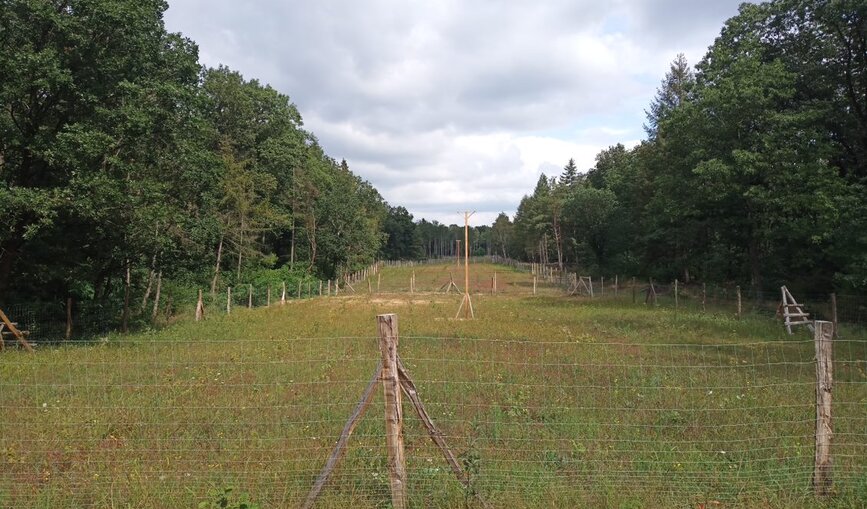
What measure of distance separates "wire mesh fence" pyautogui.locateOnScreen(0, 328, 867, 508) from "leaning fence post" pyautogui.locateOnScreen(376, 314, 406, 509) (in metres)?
0.33

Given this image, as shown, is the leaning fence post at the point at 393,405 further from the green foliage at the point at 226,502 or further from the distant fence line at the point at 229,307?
the distant fence line at the point at 229,307

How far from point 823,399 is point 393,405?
3623 millimetres

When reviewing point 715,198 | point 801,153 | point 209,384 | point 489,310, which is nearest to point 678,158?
point 715,198

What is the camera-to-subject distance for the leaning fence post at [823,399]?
14.6 ft

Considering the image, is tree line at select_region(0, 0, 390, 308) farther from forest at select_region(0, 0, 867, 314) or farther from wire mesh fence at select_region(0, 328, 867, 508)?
wire mesh fence at select_region(0, 328, 867, 508)

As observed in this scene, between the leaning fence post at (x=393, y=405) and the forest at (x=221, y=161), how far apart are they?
12510 millimetres

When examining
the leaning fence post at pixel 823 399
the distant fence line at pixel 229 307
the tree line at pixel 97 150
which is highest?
the tree line at pixel 97 150

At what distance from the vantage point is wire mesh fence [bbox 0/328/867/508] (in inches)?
182

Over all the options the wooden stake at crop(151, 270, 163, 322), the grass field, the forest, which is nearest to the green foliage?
the grass field

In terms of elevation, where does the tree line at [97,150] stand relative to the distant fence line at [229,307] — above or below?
above

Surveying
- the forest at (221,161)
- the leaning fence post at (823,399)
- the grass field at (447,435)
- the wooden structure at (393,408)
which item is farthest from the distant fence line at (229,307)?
the leaning fence post at (823,399)

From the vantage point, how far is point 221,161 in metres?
19.0

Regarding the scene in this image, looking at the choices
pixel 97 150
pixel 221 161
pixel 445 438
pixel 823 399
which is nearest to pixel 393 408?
pixel 445 438

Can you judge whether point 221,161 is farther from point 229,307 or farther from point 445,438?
point 445,438
